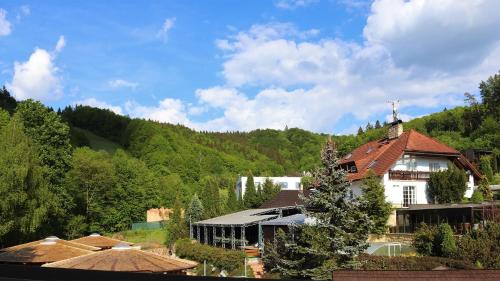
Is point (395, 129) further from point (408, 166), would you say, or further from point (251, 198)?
point (251, 198)

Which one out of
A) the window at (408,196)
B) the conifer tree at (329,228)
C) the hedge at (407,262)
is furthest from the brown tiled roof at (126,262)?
the window at (408,196)

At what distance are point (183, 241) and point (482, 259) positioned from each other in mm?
25318

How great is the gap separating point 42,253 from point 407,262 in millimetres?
14766

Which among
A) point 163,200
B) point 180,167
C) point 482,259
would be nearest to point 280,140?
point 180,167

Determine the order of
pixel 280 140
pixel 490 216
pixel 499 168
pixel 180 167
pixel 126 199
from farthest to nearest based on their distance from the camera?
pixel 280 140, pixel 180 167, pixel 126 199, pixel 499 168, pixel 490 216

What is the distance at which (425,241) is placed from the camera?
2420 centimetres

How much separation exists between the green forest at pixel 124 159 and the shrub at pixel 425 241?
6888 mm

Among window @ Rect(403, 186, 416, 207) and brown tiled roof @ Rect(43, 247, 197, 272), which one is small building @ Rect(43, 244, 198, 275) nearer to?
brown tiled roof @ Rect(43, 247, 197, 272)

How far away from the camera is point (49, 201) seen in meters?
32.5

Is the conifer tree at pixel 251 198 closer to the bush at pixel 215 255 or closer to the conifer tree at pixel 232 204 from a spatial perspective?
the conifer tree at pixel 232 204

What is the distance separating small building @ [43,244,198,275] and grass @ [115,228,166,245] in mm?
32048

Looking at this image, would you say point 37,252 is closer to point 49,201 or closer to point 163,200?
point 49,201

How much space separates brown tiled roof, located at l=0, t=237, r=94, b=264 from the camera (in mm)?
18922

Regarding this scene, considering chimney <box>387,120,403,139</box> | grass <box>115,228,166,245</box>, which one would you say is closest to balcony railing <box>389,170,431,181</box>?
chimney <box>387,120,403,139</box>
